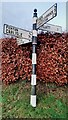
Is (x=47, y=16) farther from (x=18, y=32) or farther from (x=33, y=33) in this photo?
(x=18, y=32)

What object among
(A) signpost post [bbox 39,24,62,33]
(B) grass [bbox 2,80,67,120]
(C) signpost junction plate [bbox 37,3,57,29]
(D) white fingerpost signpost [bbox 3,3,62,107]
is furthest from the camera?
(A) signpost post [bbox 39,24,62,33]

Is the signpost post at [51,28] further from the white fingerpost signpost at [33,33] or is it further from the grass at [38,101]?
the grass at [38,101]

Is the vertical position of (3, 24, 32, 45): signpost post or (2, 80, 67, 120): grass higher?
(3, 24, 32, 45): signpost post

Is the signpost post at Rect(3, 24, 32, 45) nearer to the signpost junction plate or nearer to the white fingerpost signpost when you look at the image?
the white fingerpost signpost

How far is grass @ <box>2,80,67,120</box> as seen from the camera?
6.81m

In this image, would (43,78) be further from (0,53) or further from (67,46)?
(0,53)

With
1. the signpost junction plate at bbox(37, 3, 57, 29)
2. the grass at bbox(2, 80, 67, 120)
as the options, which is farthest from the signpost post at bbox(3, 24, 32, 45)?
the grass at bbox(2, 80, 67, 120)

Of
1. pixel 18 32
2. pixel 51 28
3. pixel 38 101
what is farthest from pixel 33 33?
pixel 38 101

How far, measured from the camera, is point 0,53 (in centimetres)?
884

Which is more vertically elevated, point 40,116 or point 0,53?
point 0,53

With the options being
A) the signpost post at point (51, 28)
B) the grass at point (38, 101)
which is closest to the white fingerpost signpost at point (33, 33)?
the signpost post at point (51, 28)

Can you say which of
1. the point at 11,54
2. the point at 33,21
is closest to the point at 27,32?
the point at 33,21

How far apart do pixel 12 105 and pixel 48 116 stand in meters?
1.11

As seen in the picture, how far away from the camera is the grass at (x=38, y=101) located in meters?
6.81
